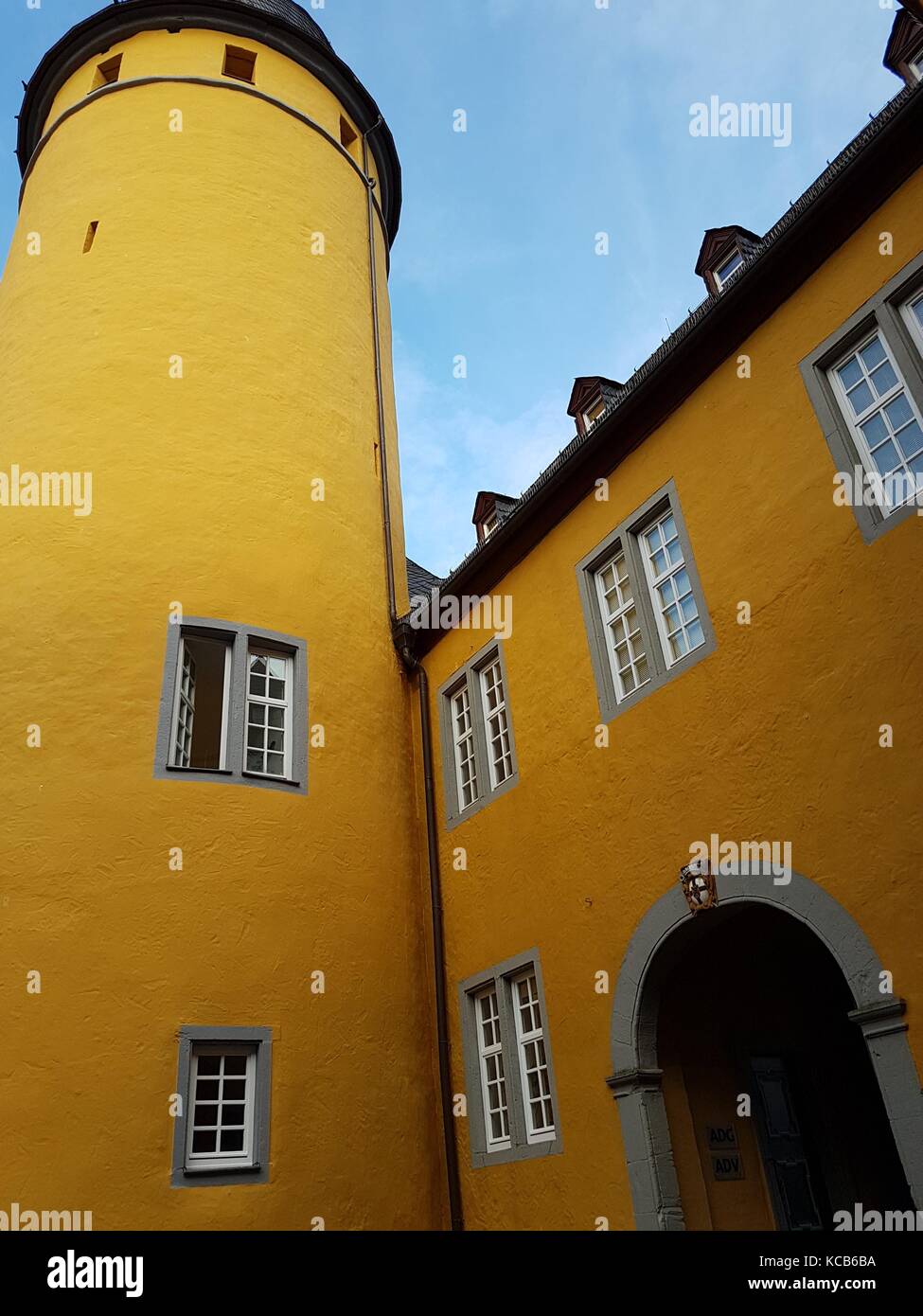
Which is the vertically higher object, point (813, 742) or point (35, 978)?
point (813, 742)

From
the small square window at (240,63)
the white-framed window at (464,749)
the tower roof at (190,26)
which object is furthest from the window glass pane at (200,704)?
the small square window at (240,63)

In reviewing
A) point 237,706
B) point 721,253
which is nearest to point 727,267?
point 721,253

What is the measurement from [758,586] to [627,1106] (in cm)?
403

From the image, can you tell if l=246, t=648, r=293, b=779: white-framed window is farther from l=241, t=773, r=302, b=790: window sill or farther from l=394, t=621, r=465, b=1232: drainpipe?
l=394, t=621, r=465, b=1232: drainpipe

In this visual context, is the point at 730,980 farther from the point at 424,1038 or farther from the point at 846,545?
the point at 846,545

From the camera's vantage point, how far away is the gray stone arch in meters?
5.99

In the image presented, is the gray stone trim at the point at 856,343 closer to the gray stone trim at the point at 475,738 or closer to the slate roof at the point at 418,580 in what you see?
the gray stone trim at the point at 475,738

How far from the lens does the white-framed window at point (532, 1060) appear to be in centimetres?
873

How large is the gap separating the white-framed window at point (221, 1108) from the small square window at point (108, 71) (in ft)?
45.3

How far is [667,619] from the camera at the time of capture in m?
8.73

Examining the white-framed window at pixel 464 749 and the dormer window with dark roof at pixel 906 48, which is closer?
the dormer window with dark roof at pixel 906 48

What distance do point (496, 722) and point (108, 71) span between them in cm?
1180

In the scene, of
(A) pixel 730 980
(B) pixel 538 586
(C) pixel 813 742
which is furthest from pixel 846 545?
(A) pixel 730 980

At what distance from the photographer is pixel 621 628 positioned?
30.3 feet
